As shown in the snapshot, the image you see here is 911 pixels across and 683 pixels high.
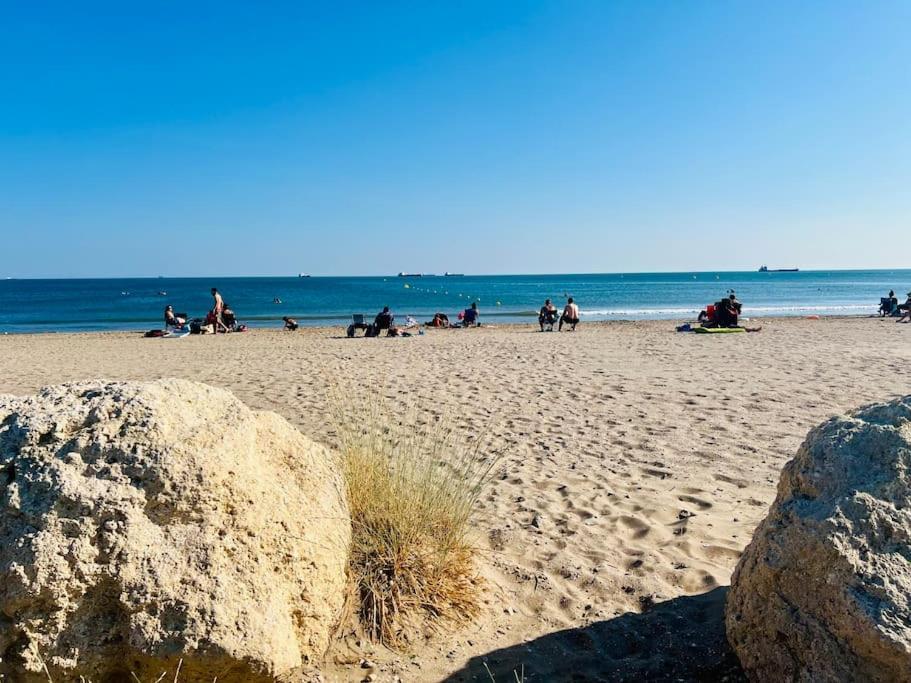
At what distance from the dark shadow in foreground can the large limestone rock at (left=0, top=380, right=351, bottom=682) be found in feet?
3.15

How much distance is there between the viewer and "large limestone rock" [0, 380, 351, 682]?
2252 mm

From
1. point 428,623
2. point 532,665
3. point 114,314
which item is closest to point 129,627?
point 428,623

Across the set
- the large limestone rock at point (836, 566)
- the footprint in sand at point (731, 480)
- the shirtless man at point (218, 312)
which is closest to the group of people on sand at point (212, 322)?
the shirtless man at point (218, 312)

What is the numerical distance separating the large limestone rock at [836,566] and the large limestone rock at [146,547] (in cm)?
189

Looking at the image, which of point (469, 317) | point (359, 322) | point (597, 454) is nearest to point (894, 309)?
point (469, 317)

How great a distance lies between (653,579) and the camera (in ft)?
12.2

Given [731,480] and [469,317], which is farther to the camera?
[469,317]

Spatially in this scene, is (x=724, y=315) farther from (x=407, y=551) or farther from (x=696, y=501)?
(x=407, y=551)

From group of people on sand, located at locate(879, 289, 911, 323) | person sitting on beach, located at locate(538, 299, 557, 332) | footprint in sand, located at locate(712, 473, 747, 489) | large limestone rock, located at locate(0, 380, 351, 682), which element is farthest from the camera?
group of people on sand, located at locate(879, 289, 911, 323)

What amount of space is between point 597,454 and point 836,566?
4.06 meters

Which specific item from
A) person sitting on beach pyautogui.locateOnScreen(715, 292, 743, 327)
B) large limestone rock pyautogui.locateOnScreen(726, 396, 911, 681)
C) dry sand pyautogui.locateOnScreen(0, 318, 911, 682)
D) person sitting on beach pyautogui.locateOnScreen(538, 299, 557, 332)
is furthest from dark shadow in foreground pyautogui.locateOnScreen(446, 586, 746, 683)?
person sitting on beach pyautogui.locateOnScreen(538, 299, 557, 332)

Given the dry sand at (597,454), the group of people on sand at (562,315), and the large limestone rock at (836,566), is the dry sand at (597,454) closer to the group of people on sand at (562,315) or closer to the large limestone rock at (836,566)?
the large limestone rock at (836,566)

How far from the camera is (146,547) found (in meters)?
2.36

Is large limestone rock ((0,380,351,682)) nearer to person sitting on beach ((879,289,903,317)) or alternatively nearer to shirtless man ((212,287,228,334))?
shirtless man ((212,287,228,334))
